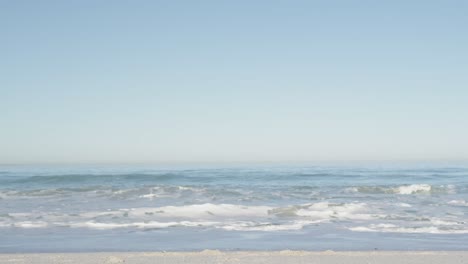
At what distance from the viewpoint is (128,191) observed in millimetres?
26516

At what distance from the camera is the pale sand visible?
27.3 feet

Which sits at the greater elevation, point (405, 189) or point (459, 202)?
point (405, 189)

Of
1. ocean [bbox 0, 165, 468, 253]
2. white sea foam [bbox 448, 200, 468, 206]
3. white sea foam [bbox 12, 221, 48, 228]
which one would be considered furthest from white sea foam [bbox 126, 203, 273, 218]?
white sea foam [bbox 448, 200, 468, 206]

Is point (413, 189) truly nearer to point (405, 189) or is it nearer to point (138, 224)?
point (405, 189)

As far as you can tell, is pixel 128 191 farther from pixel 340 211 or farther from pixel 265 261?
pixel 265 261

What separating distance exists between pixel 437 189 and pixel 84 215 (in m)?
20.9

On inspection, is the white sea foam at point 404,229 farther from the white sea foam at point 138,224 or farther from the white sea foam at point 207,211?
the white sea foam at point 138,224

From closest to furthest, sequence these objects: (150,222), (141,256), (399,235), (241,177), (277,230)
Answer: (141,256)
(399,235)
(277,230)
(150,222)
(241,177)

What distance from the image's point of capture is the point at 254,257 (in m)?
8.69

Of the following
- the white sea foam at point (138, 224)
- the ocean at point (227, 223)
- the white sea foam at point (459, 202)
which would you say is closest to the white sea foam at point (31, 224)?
the ocean at point (227, 223)

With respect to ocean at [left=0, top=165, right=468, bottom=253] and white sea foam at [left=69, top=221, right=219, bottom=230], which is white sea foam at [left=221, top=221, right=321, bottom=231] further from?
white sea foam at [left=69, top=221, right=219, bottom=230]


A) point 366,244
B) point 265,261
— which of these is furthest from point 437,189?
point 265,261

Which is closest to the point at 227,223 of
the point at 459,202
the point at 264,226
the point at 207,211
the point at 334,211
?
the point at 264,226

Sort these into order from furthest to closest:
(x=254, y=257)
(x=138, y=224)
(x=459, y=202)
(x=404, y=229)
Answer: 1. (x=459, y=202)
2. (x=138, y=224)
3. (x=404, y=229)
4. (x=254, y=257)
